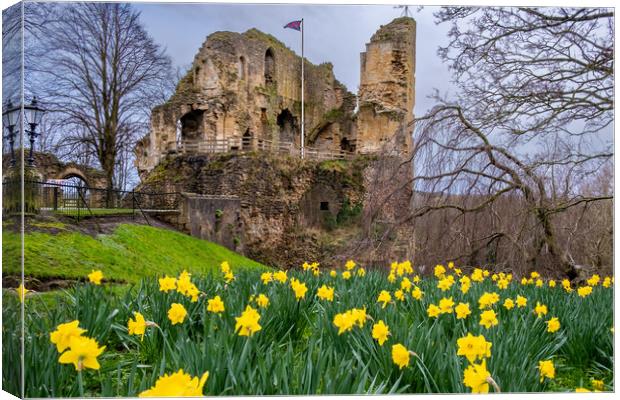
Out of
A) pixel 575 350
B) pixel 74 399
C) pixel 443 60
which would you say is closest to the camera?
pixel 74 399

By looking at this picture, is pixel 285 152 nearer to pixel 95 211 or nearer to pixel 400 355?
pixel 95 211

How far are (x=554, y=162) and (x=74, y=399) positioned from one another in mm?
4870

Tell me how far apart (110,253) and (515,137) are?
13.6 ft

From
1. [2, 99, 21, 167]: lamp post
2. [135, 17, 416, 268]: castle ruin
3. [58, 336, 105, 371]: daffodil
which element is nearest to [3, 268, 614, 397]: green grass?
[58, 336, 105, 371]: daffodil

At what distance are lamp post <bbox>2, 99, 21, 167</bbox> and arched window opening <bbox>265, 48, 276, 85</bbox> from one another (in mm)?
17808

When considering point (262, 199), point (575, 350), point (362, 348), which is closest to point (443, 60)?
point (575, 350)

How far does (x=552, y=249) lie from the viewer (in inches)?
226

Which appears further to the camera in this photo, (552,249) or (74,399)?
(552,249)

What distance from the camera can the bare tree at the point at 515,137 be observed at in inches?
189

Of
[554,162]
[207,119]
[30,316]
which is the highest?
[207,119]

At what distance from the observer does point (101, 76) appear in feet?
33.4

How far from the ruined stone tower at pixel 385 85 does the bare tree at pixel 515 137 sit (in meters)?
10.8

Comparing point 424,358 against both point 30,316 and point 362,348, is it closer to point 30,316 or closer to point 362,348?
point 362,348

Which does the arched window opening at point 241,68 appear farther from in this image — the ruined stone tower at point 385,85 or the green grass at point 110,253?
the green grass at point 110,253
